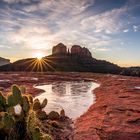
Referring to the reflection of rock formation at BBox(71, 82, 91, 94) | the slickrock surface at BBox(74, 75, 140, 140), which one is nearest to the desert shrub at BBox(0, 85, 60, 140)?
the slickrock surface at BBox(74, 75, 140, 140)

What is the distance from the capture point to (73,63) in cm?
17538

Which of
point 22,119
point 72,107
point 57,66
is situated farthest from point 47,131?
point 57,66

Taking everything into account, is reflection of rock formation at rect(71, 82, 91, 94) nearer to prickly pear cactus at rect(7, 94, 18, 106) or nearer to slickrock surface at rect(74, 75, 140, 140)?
slickrock surface at rect(74, 75, 140, 140)

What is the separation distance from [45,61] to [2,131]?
166 m

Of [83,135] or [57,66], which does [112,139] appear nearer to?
[83,135]

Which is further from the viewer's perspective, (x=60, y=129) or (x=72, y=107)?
(x=72, y=107)

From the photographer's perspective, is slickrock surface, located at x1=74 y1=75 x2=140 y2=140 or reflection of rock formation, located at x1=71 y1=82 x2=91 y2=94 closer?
slickrock surface, located at x1=74 y1=75 x2=140 y2=140

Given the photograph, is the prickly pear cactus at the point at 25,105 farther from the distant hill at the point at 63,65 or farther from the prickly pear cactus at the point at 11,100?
the distant hill at the point at 63,65

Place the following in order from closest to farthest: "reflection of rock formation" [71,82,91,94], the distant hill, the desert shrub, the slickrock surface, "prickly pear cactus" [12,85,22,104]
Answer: the desert shrub < "prickly pear cactus" [12,85,22,104] < the slickrock surface < "reflection of rock formation" [71,82,91,94] < the distant hill

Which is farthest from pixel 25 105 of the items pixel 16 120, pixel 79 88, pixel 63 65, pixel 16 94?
pixel 63 65

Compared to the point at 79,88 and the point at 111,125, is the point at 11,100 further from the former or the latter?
the point at 79,88

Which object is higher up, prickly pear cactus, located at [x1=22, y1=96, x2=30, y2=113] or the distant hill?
the distant hill

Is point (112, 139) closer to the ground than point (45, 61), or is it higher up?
closer to the ground

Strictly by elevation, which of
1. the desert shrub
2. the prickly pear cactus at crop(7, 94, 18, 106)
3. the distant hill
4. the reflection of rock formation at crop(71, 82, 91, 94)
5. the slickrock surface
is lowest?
the slickrock surface
